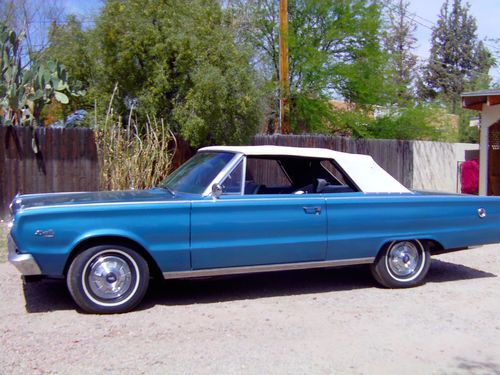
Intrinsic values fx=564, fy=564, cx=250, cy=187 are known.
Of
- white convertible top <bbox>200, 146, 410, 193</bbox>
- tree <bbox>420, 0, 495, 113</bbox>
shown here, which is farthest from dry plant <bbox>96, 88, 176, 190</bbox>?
tree <bbox>420, 0, 495, 113</bbox>

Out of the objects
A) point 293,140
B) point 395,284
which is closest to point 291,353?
point 395,284

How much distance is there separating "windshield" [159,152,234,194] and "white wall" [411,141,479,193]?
11.7 meters

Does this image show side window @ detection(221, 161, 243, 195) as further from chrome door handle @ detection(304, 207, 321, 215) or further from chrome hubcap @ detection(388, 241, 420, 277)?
chrome hubcap @ detection(388, 241, 420, 277)

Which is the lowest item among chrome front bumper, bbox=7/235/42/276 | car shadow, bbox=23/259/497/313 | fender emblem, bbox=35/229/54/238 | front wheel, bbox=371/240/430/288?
car shadow, bbox=23/259/497/313

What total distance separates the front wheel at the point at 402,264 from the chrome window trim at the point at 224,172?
6.59 feet

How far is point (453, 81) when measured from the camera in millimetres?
42812

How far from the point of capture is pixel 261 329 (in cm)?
511

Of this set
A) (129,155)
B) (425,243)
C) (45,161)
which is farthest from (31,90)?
(425,243)

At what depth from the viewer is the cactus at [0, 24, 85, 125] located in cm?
1154

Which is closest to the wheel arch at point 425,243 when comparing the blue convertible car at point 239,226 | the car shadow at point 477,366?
the blue convertible car at point 239,226

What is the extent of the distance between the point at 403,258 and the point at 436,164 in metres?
12.2

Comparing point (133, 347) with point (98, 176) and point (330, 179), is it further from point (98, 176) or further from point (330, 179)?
point (98, 176)

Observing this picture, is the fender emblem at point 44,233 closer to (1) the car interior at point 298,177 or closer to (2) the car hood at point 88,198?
(2) the car hood at point 88,198

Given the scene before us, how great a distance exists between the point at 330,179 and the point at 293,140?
7.29m
